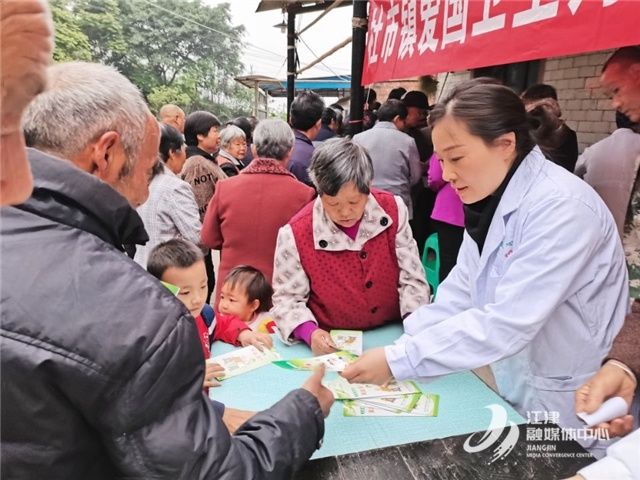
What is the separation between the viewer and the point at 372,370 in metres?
1.44

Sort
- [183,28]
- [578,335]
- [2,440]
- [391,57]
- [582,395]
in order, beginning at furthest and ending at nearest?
[183,28] < [391,57] < [578,335] < [582,395] < [2,440]

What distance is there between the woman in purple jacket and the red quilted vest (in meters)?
1.66

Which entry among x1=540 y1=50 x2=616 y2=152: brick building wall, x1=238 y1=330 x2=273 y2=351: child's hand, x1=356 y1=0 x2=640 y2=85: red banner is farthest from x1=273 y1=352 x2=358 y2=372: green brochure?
x1=540 y1=50 x2=616 y2=152: brick building wall

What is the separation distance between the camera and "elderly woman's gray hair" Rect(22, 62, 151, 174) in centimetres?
95

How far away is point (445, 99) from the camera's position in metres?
1.52

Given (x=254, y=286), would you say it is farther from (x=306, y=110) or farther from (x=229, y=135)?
(x=229, y=135)

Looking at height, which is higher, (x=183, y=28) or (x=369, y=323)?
(x=183, y=28)

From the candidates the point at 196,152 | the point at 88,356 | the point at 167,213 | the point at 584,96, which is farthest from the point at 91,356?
the point at 584,96

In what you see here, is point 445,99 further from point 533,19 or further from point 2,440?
point 2,440

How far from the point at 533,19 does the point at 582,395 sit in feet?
4.57

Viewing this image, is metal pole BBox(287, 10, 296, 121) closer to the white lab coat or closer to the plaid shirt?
the plaid shirt

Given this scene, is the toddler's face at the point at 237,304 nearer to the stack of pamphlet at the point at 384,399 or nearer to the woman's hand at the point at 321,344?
the woman's hand at the point at 321,344

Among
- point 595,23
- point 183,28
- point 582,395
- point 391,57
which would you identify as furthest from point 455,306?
point 183,28

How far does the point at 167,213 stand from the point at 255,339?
4.28 ft
